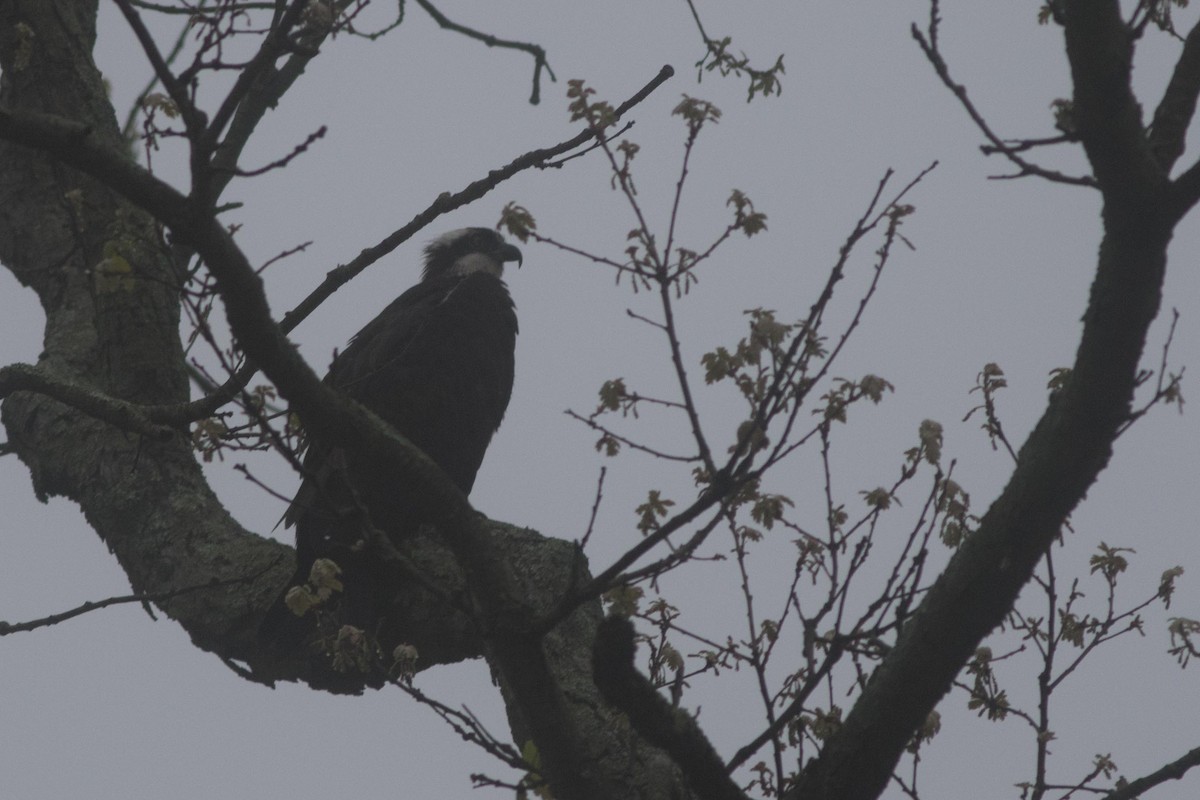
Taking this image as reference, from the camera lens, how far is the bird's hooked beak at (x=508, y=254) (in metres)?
6.79

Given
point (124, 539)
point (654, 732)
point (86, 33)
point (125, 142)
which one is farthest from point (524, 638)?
point (86, 33)

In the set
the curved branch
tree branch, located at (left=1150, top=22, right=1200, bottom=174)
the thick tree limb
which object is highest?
tree branch, located at (left=1150, top=22, right=1200, bottom=174)

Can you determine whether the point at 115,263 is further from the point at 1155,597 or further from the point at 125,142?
the point at 1155,597

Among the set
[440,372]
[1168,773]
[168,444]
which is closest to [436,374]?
[440,372]

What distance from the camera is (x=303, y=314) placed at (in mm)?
3162

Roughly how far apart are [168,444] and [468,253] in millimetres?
3323

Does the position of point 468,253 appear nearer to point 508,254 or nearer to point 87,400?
point 508,254

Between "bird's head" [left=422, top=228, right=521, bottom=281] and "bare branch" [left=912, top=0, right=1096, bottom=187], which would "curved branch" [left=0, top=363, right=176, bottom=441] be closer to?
"bare branch" [left=912, top=0, right=1096, bottom=187]

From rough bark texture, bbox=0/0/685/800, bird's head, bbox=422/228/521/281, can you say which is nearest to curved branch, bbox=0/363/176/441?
rough bark texture, bbox=0/0/685/800

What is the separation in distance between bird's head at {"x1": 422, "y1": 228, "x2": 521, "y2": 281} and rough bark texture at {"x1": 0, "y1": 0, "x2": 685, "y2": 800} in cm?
255

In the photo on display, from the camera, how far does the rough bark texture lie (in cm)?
214

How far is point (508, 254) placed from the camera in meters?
6.82

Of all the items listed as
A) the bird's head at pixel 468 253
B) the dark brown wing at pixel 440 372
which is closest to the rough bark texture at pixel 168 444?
the dark brown wing at pixel 440 372

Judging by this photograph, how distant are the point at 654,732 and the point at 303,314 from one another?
61.8 inches
